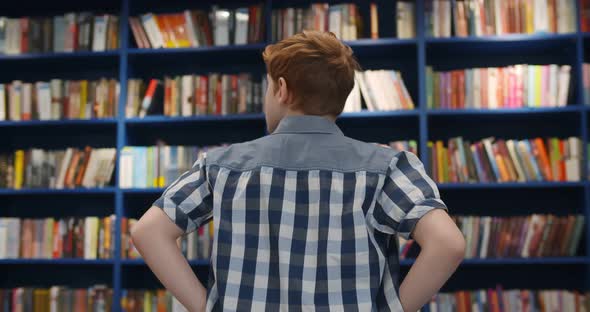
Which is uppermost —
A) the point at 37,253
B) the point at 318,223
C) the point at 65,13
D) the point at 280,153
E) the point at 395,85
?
the point at 65,13

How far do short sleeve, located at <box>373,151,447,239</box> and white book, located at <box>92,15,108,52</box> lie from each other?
268cm

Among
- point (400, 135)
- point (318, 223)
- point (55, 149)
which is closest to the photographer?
point (318, 223)

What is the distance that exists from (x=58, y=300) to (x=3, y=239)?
477 mm

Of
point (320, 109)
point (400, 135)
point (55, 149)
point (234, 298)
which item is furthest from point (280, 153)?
point (55, 149)

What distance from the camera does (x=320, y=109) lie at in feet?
3.10

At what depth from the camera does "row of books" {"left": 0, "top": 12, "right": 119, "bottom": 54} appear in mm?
3188

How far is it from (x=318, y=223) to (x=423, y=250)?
174 millimetres

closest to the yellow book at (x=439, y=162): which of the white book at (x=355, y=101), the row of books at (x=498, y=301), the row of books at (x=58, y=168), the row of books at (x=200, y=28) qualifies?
the white book at (x=355, y=101)

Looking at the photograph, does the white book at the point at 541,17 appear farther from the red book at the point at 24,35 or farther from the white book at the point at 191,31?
the red book at the point at 24,35

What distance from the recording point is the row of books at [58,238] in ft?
9.98

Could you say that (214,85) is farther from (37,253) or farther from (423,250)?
(423,250)

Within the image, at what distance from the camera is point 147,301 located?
2.98m

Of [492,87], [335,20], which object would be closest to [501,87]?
[492,87]

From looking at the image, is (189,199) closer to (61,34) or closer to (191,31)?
(191,31)
